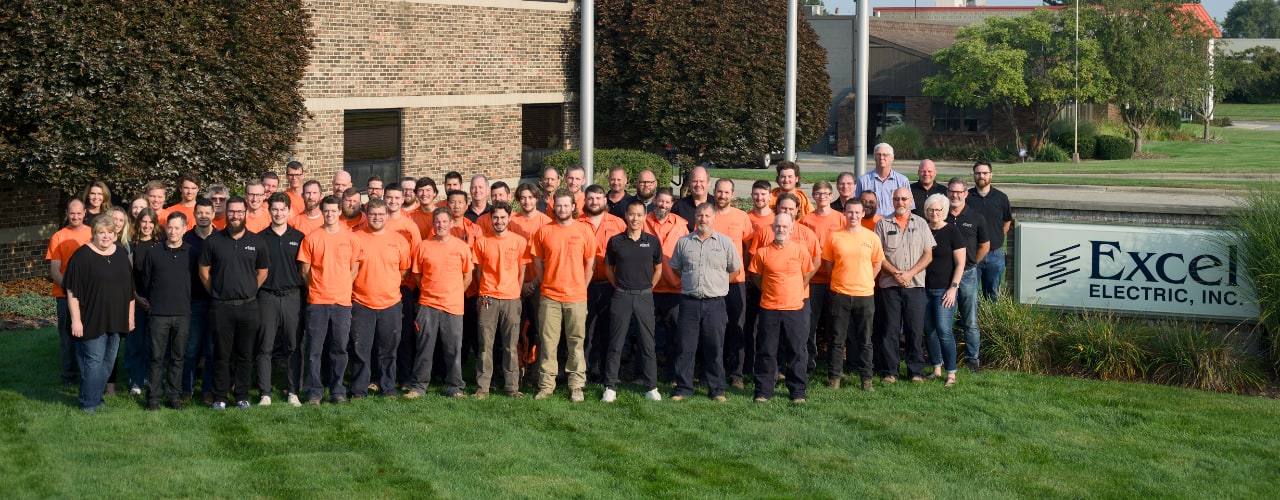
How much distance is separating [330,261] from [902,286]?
473 cm

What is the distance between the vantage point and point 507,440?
9.61 m

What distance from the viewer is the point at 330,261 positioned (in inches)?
419

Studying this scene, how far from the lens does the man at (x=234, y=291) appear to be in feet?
34.0

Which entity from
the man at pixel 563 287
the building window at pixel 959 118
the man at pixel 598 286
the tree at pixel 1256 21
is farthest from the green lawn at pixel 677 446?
the tree at pixel 1256 21

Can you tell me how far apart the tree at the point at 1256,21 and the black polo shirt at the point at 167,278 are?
452 ft

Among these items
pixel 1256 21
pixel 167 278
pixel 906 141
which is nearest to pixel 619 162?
pixel 167 278

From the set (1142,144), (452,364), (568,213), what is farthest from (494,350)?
(1142,144)

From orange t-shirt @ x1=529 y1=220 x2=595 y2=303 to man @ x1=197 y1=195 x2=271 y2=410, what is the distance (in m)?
2.20

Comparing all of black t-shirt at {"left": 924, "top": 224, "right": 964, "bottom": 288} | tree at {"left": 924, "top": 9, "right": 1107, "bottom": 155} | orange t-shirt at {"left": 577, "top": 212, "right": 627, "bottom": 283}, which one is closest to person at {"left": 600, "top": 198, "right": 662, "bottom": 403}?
orange t-shirt at {"left": 577, "top": 212, "right": 627, "bottom": 283}

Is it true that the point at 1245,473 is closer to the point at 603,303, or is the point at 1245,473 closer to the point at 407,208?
the point at 603,303

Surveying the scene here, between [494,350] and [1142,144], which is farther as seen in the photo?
[1142,144]

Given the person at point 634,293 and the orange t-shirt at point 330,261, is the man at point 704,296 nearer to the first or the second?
the person at point 634,293

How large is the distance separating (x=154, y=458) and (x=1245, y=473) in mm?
7264

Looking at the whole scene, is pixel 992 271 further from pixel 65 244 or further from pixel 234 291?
pixel 65 244
